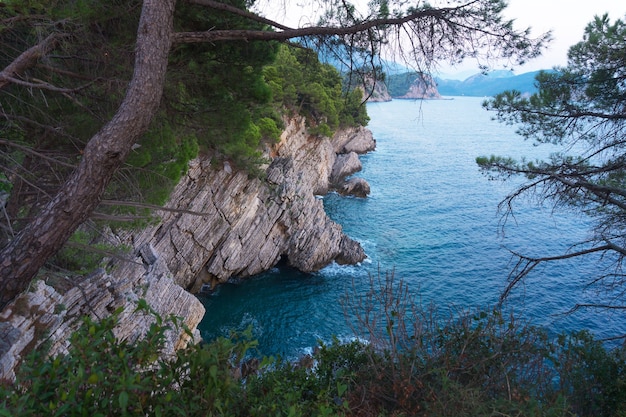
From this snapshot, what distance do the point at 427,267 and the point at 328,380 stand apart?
19.1 m

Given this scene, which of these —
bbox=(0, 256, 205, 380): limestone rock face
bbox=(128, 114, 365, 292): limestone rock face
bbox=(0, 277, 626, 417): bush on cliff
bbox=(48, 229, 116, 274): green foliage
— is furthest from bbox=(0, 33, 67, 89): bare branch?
bbox=(128, 114, 365, 292): limestone rock face

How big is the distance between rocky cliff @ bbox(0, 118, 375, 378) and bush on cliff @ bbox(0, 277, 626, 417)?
2.95 metres

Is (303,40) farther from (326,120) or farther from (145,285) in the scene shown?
(326,120)

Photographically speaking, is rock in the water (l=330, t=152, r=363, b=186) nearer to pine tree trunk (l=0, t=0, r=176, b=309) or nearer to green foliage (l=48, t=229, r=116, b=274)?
green foliage (l=48, t=229, r=116, b=274)

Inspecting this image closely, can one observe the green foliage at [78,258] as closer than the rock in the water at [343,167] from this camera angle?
Yes

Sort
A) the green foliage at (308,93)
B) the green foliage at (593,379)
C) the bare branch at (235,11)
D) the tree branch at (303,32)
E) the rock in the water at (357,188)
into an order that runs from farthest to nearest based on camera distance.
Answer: the rock in the water at (357,188)
the green foliage at (308,93)
the green foliage at (593,379)
the bare branch at (235,11)
the tree branch at (303,32)

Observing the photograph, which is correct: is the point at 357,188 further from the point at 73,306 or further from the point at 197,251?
the point at 73,306

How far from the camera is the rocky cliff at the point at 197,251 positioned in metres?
7.18

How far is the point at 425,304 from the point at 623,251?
13.3 metres

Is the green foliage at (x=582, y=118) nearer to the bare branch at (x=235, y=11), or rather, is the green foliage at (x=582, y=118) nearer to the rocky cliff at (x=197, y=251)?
the bare branch at (x=235, y=11)

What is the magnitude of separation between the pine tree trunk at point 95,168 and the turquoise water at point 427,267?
194 inches

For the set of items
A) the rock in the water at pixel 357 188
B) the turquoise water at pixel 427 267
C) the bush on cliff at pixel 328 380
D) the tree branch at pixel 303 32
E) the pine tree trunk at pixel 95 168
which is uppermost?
the tree branch at pixel 303 32

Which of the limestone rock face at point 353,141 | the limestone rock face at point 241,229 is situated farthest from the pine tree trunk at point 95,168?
the limestone rock face at point 353,141

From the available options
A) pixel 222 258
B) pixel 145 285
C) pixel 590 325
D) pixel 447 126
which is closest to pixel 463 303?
pixel 590 325
